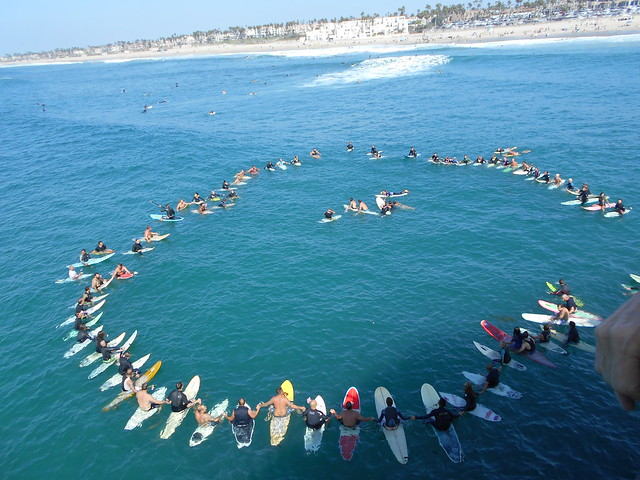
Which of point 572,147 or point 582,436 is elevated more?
point 572,147

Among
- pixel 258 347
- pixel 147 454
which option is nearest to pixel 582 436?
pixel 258 347

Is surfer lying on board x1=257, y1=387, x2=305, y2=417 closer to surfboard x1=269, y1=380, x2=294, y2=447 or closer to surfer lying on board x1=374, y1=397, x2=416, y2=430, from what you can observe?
surfboard x1=269, y1=380, x2=294, y2=447

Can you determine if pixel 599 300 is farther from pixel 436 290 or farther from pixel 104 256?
pixel 104 256

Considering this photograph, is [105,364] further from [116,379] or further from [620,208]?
[620,208]

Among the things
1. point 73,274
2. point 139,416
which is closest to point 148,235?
point 73,274

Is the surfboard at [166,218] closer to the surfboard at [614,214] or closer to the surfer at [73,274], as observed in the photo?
the surfer at [73,274]
